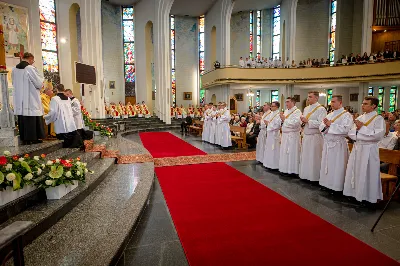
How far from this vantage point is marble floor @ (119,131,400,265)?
280 centimetres

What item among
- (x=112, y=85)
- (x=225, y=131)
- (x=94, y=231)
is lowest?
(x=94, y=231)

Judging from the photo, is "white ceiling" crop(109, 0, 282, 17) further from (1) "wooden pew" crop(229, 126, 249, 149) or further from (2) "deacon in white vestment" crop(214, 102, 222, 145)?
(1) "wooden pew" crop(229, 126, 249, 149)

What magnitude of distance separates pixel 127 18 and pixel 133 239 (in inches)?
897

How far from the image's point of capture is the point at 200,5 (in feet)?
72.0

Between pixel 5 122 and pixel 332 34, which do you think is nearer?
pixel 5 122

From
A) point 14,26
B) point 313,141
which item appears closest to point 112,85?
point 14,26

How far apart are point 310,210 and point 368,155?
1245 mm

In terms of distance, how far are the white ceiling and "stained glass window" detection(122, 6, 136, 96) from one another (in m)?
0.93

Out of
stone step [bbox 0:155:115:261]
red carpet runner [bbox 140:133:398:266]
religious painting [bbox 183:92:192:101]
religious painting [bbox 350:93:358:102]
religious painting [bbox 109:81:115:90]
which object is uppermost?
religious painting [bbox 109:81:115:90]

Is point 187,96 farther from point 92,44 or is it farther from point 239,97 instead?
point 92,44

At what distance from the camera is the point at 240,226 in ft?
11.2

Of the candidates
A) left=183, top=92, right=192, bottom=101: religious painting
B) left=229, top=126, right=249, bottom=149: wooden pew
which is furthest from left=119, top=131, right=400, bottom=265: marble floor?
left=183, top=92, right=192, bottom=101: religious painting

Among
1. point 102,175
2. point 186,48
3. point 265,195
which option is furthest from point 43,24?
point 265,195

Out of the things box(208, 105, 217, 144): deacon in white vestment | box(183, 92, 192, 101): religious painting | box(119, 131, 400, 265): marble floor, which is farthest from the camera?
box(183, 92, 192, 101): religious painting
